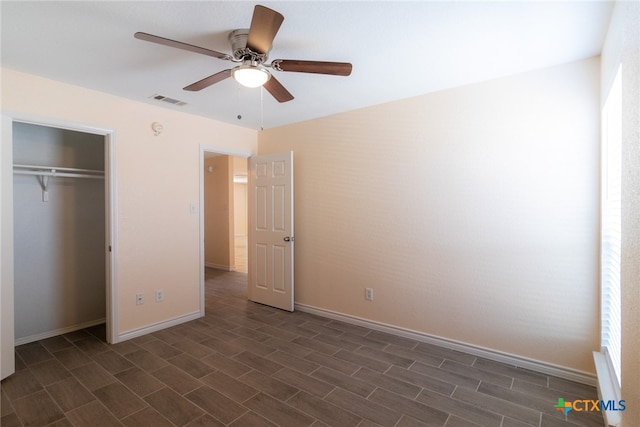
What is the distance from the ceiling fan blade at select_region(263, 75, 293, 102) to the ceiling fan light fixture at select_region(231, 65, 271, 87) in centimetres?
12

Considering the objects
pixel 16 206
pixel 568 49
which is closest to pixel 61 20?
pixel 16 206

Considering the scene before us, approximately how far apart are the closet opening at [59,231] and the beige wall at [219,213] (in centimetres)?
292

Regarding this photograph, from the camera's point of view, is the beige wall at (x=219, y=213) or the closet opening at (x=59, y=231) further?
the beige wall at (x=219, y=213)

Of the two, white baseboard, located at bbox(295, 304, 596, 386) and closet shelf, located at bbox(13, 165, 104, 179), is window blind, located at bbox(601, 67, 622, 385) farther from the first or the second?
closet shelf, located at bbox(13, 165, 104, 179)

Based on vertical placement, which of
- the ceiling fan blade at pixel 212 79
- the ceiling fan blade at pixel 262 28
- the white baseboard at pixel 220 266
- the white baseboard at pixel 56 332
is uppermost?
the ceiling fan blade at pixel 262 28

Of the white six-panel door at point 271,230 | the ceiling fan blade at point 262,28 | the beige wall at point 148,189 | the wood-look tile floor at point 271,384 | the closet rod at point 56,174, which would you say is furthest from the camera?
the white six-panel door at point 271,230

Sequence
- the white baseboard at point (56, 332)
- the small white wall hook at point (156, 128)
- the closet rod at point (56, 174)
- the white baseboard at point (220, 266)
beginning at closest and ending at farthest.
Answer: the closet rod at point (56, 174), the white baseboard at point (56, 332), the small white wall hook at point (156, 128), the white baseboard at point (220, 266)

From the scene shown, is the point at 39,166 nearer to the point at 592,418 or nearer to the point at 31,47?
the point at 31,47

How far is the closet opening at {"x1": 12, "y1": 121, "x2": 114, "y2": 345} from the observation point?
3.08m

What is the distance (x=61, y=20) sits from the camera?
1.81 m

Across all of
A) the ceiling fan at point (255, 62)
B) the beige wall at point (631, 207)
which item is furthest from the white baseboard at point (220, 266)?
the beige wall at point (631, 207)

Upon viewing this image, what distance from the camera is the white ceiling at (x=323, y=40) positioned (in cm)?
171

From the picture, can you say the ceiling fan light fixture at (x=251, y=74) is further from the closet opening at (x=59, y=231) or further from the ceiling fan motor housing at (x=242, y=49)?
the closet opening at (x=59, y=231)

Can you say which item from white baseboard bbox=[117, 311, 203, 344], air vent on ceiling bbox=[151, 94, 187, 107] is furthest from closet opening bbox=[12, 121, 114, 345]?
air vent on ceiling bbox=[151, 94, 187, 107]
